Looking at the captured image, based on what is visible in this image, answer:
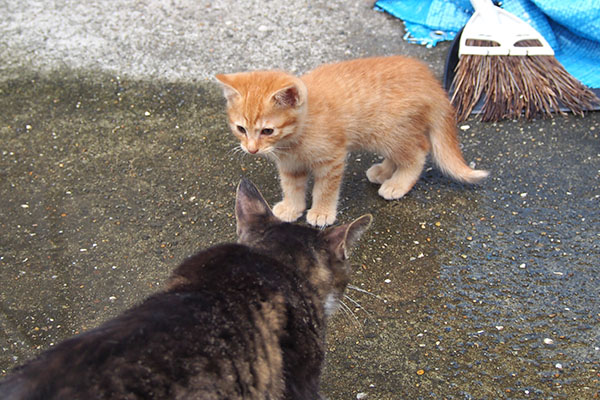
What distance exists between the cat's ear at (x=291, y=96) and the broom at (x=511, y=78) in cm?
147

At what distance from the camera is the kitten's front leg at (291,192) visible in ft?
11.3

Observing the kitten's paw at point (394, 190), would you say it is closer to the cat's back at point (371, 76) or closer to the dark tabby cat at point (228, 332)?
the cat's back at point (371, 76)

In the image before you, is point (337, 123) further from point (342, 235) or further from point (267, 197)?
point (342, 235)

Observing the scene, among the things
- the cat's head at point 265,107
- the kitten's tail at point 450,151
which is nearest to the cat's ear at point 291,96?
the cat's head at point 265,107

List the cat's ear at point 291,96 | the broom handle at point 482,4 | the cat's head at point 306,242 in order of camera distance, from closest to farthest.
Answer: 1. the cat's head at point 306,242
2. the cat's ear at point 291,96
3. the broom handle at point 482,4

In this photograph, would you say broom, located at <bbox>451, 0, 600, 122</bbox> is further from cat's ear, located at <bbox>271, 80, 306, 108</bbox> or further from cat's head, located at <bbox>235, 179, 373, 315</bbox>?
cat's head, located at <bbox>235, 179, 373, 315</bbox>

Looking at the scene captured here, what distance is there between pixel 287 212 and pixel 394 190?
0.65 m

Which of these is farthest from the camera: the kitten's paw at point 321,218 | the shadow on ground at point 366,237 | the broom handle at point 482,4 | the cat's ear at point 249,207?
the broom handle at point 482,4

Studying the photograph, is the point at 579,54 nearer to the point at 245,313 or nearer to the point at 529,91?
the point at 529,91

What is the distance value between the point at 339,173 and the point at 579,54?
2358mm

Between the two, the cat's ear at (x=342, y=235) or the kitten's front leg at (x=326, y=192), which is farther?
the kitten's front leg at (x=326, y=192)

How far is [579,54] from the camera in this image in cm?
448

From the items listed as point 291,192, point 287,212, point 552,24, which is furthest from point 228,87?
point 552,24

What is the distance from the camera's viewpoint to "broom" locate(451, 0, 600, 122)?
13.3ft
